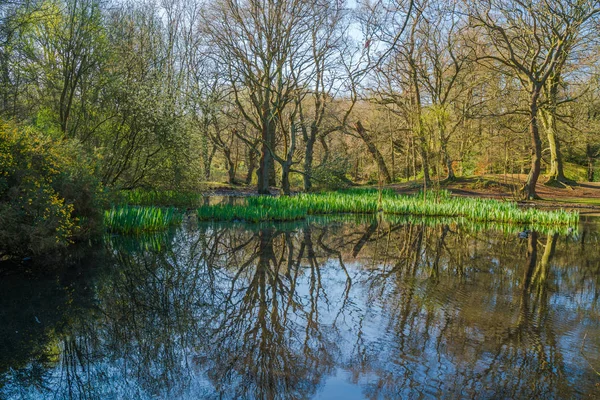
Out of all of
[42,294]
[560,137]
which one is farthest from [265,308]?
[560,137]

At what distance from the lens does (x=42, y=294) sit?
5422 mm

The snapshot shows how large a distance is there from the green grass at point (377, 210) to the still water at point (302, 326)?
163 inches

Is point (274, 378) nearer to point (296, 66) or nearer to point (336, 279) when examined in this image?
point (336, 279)

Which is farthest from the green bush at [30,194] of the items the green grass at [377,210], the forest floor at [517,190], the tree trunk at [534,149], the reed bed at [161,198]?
the tree trunk at [534,149]

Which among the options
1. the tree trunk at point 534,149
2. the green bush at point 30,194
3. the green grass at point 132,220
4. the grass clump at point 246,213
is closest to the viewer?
the green bush at point 30,194

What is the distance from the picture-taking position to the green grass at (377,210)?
488 inches

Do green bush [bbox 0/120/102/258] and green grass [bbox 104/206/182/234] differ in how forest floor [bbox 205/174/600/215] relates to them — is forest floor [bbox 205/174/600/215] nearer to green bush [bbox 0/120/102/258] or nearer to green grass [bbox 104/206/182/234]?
green grass [bbox 104/206/182/234]

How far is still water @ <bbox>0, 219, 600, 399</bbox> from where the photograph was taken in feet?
10.6

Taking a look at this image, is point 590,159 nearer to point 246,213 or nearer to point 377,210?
point 377,210

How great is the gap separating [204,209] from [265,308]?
7956 mm

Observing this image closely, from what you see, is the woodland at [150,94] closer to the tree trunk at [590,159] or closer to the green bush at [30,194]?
the green bush at [30,194]

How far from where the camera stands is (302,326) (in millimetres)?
4418

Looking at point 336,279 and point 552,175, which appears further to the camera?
point 552,175

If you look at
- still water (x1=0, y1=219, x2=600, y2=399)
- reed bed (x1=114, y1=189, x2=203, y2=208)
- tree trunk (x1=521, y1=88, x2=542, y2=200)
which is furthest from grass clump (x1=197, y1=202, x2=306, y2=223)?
tree trunk (x1=521, y1=88, x2=542, y2=200)
